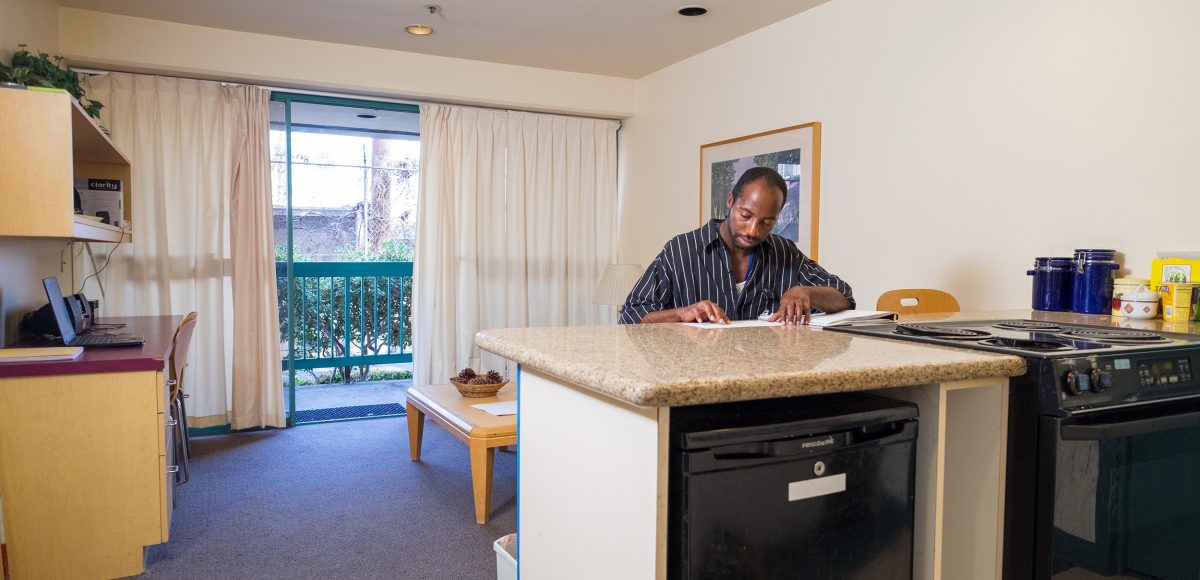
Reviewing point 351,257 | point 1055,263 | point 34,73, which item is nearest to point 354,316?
point 351,257

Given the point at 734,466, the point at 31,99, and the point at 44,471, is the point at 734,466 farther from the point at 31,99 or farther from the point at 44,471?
the point at 31,99

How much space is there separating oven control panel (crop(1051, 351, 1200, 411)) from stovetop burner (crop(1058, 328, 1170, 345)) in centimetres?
7

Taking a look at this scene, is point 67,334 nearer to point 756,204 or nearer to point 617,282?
point 756,204

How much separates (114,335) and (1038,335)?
3.19 meters

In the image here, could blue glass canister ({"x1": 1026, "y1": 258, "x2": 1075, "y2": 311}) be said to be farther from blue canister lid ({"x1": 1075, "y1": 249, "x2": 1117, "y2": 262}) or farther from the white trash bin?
the white trash bin

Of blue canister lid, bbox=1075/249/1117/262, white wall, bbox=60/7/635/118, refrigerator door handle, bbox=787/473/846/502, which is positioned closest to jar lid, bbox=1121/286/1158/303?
blue canister lid, bbox=1075/249/1117/262

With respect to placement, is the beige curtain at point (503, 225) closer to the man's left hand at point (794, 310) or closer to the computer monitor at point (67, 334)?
the computer monitor at point (67, 334)

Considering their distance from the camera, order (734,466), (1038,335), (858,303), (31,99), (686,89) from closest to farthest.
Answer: (734,466) → (1038,335) → (31,99) → (858,303) → (686,89)

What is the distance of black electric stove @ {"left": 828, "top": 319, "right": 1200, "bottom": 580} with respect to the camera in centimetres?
137

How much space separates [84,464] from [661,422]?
212 cm

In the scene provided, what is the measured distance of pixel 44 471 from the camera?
2.27 metres

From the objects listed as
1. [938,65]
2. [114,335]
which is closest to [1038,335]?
[938,65]

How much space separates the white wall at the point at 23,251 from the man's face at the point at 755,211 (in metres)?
2.61

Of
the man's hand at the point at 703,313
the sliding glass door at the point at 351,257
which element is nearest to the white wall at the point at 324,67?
the sliding glass door at the point at 351,257
